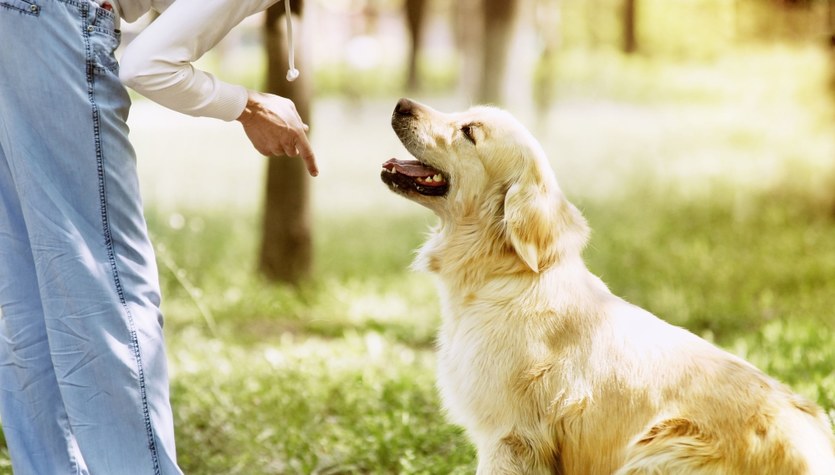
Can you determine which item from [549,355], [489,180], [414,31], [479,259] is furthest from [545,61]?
[549,355]

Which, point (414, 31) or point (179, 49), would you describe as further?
point (414, 31)

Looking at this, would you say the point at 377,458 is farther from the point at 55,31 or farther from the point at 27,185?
the point at 55,31

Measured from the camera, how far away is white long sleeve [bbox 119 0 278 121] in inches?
107

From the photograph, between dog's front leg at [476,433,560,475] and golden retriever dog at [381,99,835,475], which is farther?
dog's front leg at [476,433,560,475]

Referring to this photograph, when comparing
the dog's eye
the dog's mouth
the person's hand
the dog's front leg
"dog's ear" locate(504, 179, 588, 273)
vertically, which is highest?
the person's hand

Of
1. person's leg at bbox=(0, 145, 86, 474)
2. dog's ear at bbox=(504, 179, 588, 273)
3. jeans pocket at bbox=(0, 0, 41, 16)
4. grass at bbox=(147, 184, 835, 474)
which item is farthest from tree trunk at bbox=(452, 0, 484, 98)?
jeans pocket at bbox=(0, 0, 41, 16)

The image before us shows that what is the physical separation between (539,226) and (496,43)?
35.8ft

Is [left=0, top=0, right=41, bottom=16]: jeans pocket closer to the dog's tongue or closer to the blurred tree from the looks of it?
the dog's tongue

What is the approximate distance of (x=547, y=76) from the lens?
18.5m

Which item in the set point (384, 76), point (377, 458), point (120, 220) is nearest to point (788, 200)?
point (377, 458)

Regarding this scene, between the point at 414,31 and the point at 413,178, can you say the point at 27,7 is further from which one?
the point at 414,31

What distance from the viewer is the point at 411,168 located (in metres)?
3.72

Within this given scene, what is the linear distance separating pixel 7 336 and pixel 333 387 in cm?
239

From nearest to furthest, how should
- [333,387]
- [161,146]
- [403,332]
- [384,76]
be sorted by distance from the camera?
[333,387] → [403,332] → [161,146] → [384,76]
